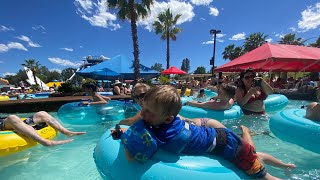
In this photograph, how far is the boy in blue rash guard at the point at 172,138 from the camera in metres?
1.71

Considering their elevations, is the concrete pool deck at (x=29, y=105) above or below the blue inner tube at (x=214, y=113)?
below

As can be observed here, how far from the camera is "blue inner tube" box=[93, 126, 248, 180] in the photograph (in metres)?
1.75

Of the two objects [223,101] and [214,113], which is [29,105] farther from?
[223,101]

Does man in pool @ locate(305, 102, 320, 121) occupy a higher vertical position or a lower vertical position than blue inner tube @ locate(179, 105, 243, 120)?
higher

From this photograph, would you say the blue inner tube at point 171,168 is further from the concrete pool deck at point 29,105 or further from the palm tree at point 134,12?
the palm tree at point 134,12

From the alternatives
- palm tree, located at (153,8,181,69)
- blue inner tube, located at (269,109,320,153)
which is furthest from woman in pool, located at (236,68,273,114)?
palm tree, located at (153,8,181,69)

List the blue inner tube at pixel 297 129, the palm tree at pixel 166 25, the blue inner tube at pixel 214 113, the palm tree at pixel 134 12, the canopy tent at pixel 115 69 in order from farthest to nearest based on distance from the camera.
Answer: the palm tree at pixel 166 25
the palm tree at pixel 134 12
the canopy tent at pixel 115 69
the blue inner tube at pixel 214 113
the blue inner tube at pixel 297 129

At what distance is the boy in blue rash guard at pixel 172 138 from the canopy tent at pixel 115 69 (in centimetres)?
1115

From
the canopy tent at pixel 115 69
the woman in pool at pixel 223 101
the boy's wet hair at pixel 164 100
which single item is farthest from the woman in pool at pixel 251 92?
the canopy tent at pixel 115 69

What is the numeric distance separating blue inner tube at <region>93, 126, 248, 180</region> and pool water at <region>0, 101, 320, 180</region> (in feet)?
3.77

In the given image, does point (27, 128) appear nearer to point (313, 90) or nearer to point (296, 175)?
point (296, 175)

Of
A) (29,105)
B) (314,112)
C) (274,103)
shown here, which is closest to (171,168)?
(314,112)

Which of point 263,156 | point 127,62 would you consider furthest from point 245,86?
point 127,62

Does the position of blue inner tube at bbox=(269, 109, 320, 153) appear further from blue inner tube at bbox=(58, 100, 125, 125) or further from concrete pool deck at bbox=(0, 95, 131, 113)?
Answer: concrete pool deck at bbox=(0, 95, 131, 113)
